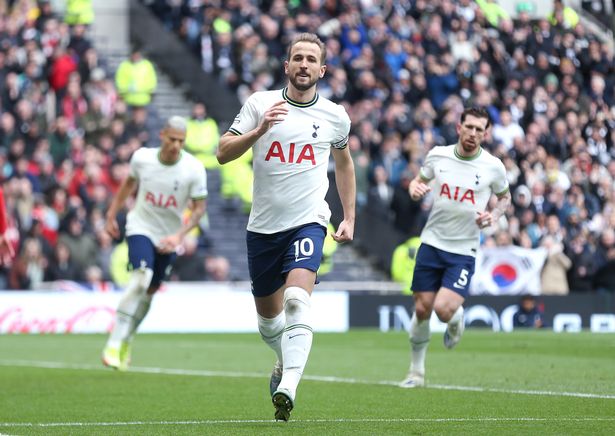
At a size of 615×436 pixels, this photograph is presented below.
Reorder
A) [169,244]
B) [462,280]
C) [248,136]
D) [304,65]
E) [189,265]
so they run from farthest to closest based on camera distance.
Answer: [189,265], [169,244], [462,280], [304,65], [248,136]

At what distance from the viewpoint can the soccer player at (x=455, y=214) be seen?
14383mm

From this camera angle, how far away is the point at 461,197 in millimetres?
14562

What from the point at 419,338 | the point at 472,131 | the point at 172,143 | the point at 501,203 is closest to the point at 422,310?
the point at 419,338

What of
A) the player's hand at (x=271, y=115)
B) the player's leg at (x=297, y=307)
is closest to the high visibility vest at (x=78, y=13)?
the player's leg at (x=297, y=307)

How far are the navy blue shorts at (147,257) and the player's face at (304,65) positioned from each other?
5909 mm

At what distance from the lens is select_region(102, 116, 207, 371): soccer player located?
15.9 meters

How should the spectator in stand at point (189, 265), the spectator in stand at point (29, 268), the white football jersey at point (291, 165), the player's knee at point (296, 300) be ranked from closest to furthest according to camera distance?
the player's knee at point (296, 300), the white football jersey at point (291, 165), the spectator in stand at point (29, 268), the spectator in stand at point (189, 265)

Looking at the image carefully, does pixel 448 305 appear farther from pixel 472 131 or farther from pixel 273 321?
pixel 273 321

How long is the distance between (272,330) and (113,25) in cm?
2463

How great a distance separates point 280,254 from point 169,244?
5.25 m

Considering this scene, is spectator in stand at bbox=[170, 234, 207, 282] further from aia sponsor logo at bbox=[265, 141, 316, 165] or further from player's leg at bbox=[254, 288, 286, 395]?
aia sponsor logo at bbox=[265, 141, 316, 165]

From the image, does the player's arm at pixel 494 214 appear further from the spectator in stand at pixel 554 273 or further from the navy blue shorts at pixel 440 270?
the spectator in stand at pixel 554 273

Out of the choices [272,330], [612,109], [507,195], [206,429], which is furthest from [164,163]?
[612,109]

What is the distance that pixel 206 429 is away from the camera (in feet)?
32.2
